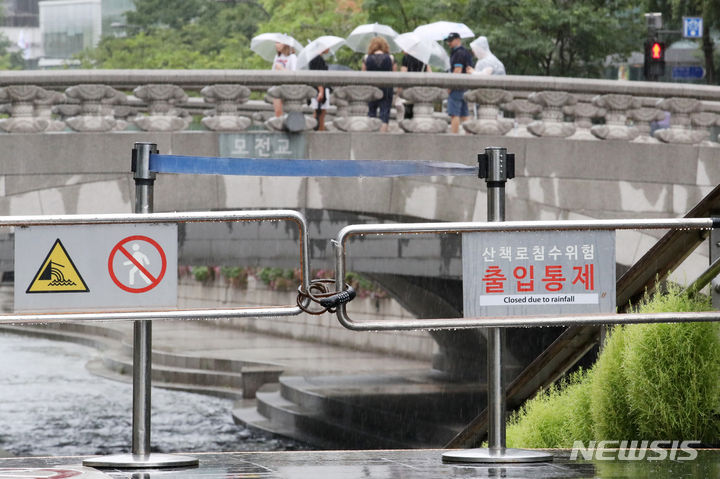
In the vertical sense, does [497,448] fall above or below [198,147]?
below

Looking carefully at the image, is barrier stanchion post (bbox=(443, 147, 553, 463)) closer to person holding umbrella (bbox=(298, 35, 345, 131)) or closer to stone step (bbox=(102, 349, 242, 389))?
person holding umbrella (bbox=(298, 35, 345, 131))

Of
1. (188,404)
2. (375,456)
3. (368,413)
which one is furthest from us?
(188,404)

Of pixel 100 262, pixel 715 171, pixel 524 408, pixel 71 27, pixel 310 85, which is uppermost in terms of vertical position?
pixel 71 27

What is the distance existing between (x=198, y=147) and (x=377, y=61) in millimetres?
2513

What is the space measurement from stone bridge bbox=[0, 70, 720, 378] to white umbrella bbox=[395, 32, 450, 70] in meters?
1.67

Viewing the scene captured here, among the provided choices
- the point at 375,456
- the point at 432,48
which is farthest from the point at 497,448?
the point at 432,48

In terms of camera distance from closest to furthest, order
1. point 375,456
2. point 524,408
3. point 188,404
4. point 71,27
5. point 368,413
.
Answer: point 375,456 → point 524,408 → point 368,413 → point 188,404 → point 71,27

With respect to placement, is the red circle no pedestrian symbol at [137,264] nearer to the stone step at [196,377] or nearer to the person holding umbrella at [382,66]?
the person holding umbrella at [382,66]

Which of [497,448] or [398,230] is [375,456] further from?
[398,230]

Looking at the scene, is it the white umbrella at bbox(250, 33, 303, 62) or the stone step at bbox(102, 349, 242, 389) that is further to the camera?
the stone step at bbox(102, 349, 242, 389)

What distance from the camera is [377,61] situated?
16453mm

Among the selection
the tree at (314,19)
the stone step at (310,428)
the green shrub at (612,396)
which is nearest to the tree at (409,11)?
the tree at (314,19)

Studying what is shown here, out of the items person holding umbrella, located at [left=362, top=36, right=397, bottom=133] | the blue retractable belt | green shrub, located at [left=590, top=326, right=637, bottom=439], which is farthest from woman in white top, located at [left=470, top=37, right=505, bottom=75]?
the blue retractable belt

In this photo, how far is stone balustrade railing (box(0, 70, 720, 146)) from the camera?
50.4 feet
